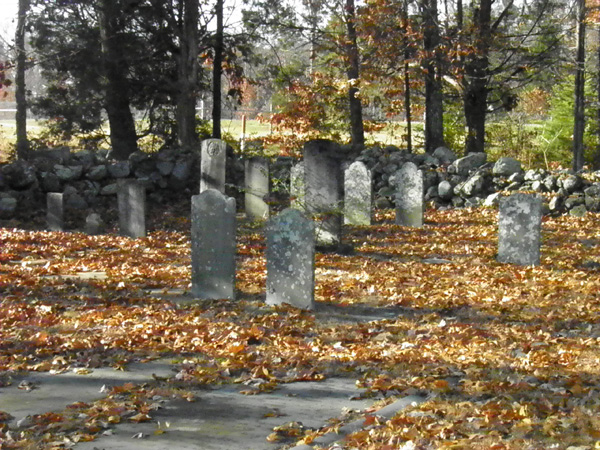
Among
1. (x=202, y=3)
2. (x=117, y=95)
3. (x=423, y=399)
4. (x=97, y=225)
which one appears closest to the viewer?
(x=423, y=399)

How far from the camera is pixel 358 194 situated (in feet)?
55.2

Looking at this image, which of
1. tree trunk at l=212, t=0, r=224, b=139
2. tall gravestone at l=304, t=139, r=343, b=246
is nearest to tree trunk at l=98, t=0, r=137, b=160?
tree trunk at l=212, t=0, r=224, b=139

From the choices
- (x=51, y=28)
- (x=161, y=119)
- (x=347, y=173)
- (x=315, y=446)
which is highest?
(x=51, y=28)

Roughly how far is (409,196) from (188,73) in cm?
901

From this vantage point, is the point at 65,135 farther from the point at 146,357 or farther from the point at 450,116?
the point at 146,357

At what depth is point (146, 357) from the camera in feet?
23.2

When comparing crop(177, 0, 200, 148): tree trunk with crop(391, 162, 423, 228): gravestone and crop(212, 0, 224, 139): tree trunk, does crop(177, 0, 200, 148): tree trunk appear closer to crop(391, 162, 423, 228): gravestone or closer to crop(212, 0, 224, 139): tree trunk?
crop(212, 0, 224, 139): tree trunk

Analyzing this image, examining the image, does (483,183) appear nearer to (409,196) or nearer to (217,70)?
(409,196)

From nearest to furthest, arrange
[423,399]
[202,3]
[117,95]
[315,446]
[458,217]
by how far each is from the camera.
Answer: [315,446] < [423,399] < [458,217] < [117,95] < [202,3]

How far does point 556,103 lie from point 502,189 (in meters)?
14.8

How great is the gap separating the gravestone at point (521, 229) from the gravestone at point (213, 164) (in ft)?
18.8

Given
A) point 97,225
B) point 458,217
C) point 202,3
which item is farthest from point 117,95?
point 458,217

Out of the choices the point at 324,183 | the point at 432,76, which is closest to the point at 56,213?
the point at 324,183

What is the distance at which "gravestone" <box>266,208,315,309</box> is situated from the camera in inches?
360
